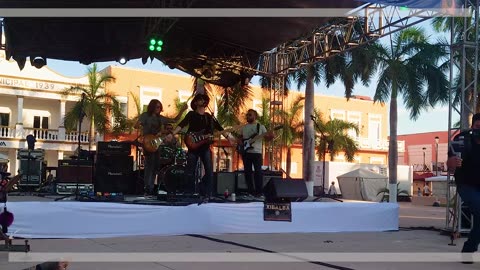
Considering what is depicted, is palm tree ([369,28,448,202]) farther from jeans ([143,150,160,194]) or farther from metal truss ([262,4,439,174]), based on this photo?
jeans ([143,150,160,194])

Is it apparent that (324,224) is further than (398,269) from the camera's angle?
Yes

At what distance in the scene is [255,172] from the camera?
10.1 metres

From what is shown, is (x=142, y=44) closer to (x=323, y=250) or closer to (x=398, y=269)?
(x=323, y=250)

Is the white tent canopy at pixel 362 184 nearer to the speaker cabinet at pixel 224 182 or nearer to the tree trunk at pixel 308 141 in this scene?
the tree trunk at pixel 308 141

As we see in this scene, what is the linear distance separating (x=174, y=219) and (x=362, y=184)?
26958 mm

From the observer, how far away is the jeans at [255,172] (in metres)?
9.92

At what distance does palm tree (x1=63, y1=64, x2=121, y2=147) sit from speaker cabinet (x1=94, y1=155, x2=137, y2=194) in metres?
21.6

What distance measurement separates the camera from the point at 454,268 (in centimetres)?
612

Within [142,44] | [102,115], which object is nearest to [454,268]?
[142,44]

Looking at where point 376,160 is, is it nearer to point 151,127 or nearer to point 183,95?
point 183,95

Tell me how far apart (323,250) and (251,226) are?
164 centimetres

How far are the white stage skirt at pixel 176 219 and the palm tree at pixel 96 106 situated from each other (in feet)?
79.0

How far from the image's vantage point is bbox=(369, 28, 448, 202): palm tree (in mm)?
26094

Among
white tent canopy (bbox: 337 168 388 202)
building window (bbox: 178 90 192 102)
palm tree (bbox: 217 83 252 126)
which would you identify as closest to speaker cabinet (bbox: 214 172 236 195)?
palm tree (bbox: 217 83 252 126)
